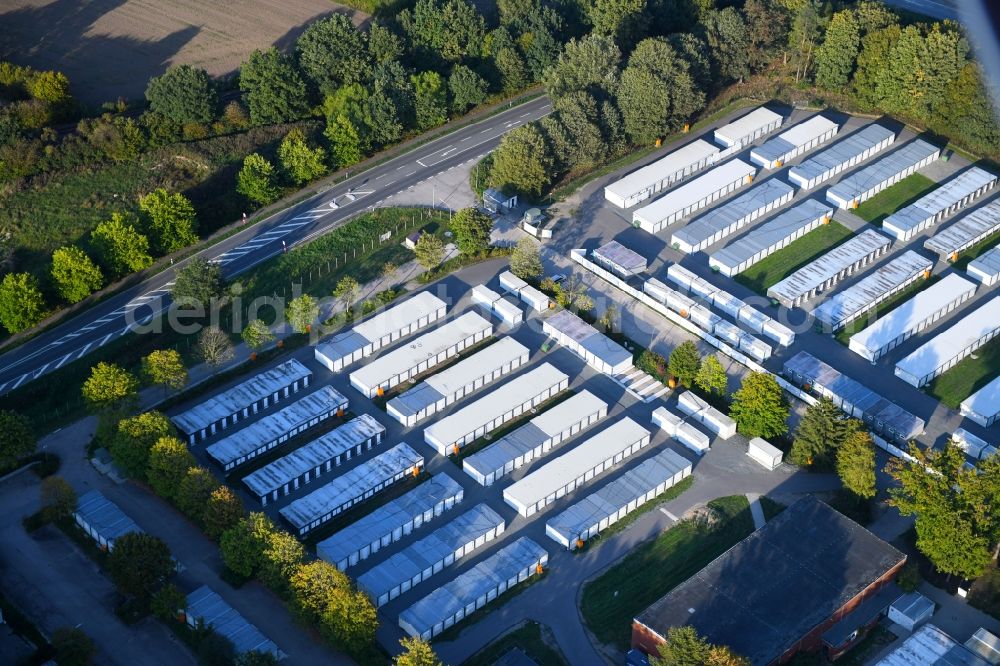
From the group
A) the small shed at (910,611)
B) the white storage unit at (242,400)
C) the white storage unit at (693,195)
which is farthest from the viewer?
the white storage unit at (693,195)

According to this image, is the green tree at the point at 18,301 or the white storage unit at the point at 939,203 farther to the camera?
the white storage unit at the point at 939,203

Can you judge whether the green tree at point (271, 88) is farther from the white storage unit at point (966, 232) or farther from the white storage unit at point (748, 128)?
the white storage unit at point (966, 232)

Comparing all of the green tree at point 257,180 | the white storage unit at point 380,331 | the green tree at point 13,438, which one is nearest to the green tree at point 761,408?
the white storage unit at point 380,331

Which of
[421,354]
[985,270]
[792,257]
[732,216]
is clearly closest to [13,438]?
[421,354]

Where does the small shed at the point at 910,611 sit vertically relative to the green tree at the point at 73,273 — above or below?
below

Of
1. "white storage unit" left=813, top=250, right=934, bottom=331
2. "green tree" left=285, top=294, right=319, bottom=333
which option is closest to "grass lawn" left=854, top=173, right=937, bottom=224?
"white storage unit" left=813, top=250, right=934, bottom=331

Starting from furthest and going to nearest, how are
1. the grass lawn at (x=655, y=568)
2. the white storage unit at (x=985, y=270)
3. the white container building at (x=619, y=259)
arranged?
the white container building at (x=619, y=259) → the white storage unit at (x=985, y=270) → the grass lawn at (x=655, y=568)
